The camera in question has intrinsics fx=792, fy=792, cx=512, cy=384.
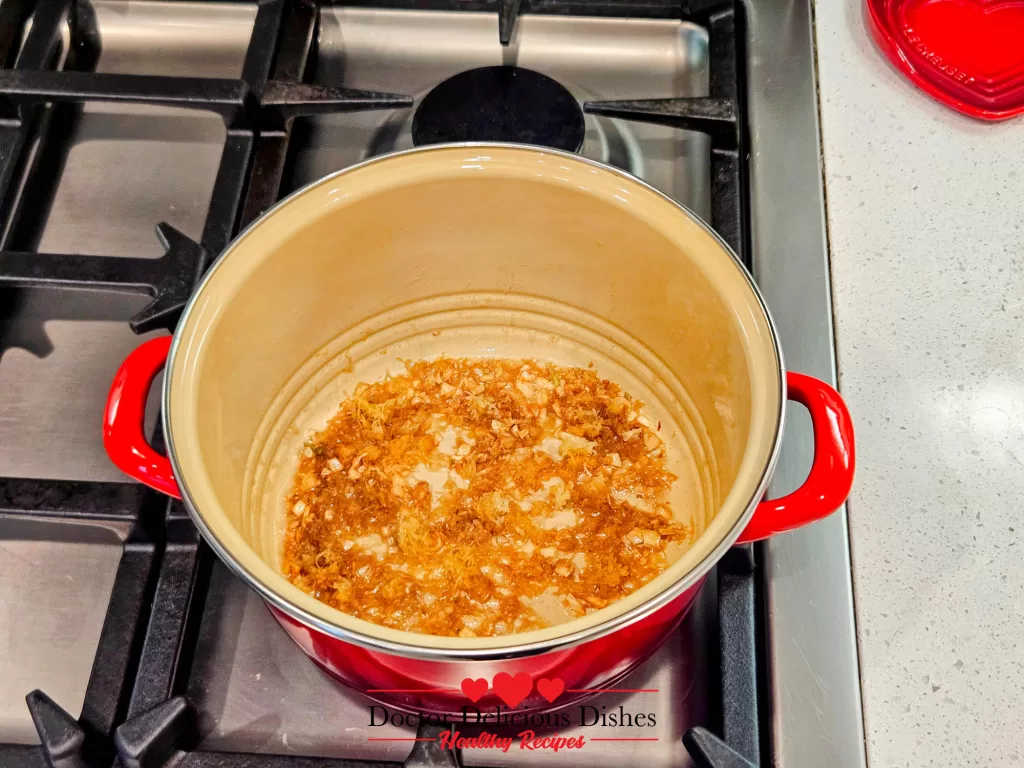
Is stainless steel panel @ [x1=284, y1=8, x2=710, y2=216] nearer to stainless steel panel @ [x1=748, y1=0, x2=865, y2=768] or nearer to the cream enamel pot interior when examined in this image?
stainless steel panel @ [x1=748, y1=0, x2=865, y2=768]

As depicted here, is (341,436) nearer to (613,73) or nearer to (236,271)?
(236,271)

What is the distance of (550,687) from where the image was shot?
0.47 metres

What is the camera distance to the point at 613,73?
0.77 metres

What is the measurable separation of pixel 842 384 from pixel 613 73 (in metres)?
0.38

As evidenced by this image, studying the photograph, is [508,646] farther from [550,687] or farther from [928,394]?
[928,394]

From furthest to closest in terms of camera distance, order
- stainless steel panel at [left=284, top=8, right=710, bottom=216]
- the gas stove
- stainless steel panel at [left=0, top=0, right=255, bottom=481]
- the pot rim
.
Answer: stainless steel panel at [left=284, top=8, right=710, bottom=216] < stainless steel panel at [left=0, top=0, right=255, bottom=481] < the gas stove < the pot rim

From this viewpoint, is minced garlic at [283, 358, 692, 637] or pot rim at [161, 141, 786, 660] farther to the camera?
minced garlic at [283, 358, 692, 637]

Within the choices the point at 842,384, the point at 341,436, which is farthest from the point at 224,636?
the point at 842,384

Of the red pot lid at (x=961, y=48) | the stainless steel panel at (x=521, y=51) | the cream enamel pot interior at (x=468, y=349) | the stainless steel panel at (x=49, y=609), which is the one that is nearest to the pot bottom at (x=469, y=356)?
the cream enamel pot interior at (x=468, y=349)

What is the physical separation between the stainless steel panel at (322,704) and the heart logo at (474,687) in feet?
0.20

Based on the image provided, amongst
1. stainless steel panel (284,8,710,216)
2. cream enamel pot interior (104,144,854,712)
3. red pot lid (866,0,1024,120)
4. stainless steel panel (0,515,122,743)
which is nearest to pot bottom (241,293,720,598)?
cream enamel pot interior (104,144,854,712)

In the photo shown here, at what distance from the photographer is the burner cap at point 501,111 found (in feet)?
2.25

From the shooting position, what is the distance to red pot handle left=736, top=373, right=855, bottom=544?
0.45m

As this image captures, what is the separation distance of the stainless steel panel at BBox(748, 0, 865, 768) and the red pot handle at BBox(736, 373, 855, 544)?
0.28 ft
